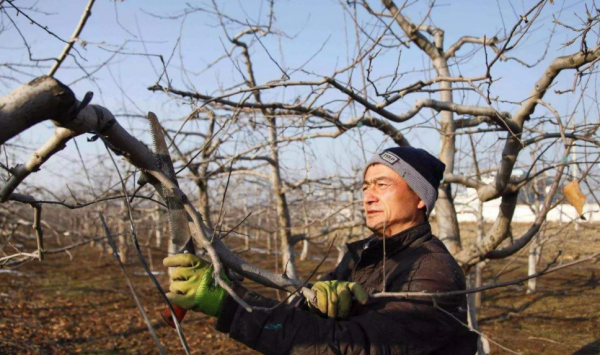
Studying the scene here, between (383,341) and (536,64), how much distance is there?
3904 millimetres

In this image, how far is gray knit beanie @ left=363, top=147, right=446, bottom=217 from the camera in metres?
2.09

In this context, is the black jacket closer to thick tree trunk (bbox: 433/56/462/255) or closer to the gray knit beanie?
the gray knit beanie

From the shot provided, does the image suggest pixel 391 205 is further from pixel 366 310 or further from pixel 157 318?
pixel 157 318

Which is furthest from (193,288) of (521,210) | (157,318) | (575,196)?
A: (521,210)

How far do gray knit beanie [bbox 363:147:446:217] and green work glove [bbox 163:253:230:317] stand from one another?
91 cm

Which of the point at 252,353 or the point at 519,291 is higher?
the point at 519,291

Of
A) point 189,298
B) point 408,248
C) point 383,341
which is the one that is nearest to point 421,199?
point 408,248

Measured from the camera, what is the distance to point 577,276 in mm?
13109

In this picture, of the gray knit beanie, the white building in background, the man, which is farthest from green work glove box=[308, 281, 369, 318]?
the white building in background

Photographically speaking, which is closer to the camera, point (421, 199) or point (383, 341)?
point (383, 341)

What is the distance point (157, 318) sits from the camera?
11.7 meters

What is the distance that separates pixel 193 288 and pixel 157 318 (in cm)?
1092

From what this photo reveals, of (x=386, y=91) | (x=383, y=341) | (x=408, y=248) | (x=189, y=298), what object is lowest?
(x=383, y=341)

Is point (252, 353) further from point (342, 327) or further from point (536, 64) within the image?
point (342, 327)
